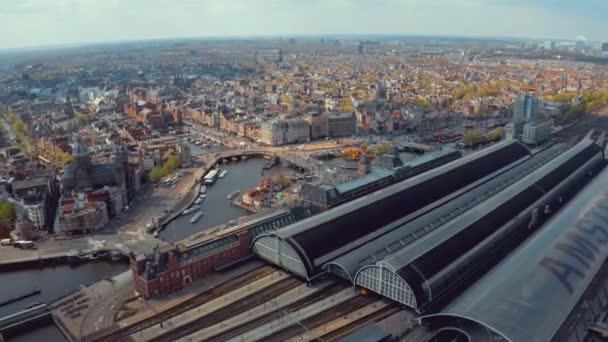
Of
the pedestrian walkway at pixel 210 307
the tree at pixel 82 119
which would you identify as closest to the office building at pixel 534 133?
the pedestrian walkway at pixel 210 307

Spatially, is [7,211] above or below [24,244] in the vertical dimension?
above

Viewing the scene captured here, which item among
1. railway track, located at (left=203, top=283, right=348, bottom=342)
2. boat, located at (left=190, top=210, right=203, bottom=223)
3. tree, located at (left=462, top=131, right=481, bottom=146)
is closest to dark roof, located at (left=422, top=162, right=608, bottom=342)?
railway track, located at (left=203, top=283, right=348, bottom=342)

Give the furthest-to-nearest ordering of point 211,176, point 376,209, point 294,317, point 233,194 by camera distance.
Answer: point 211,176
point 233,194
point 376,209
point 294,317

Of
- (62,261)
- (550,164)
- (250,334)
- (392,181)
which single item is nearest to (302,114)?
(392,181)

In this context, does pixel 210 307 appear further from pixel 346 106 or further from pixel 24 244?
pixel 346 106

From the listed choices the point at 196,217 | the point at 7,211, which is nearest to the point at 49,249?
the point at 7,211

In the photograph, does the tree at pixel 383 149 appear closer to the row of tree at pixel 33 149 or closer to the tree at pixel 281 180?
the tree at pixel 281 180

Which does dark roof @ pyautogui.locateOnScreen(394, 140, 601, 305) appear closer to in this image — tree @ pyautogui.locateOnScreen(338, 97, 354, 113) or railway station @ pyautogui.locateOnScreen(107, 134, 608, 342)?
railway station @ pyautogui.locateOnScreen(107, 134, 608, 342)

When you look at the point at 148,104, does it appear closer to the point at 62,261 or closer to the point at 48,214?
the point at 48,214
